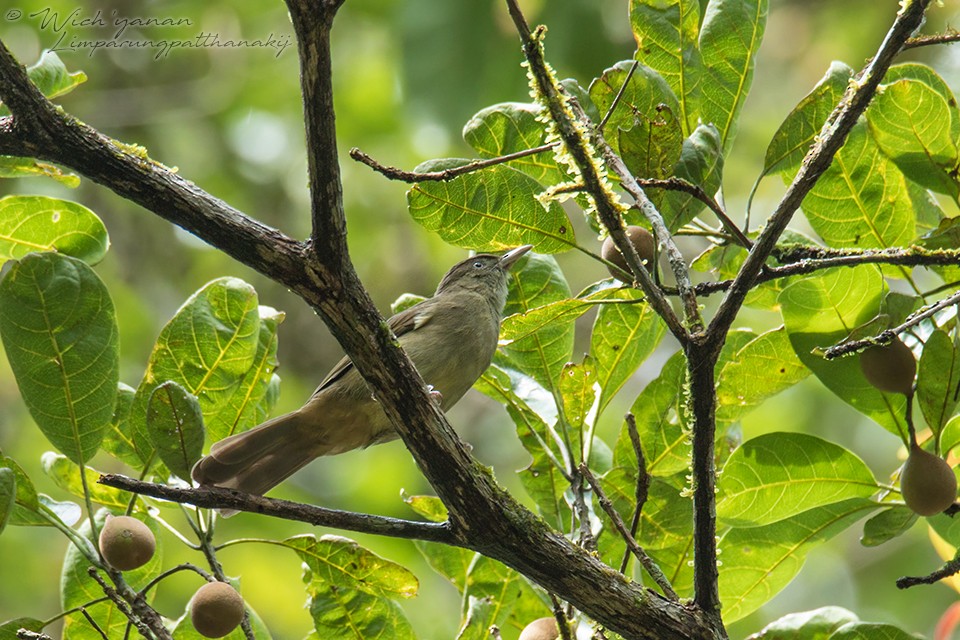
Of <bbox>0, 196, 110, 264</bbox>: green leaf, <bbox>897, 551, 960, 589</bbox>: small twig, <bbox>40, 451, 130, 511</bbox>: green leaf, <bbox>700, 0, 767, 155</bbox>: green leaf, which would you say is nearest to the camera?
<bbox>897, 551, 960, 589</bbox>: small twig

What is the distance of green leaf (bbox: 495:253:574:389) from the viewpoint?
9.74ft

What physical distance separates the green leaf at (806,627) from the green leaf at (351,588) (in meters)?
0.92

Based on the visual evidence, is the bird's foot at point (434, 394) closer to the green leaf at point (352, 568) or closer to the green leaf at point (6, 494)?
the green leaf at point (352, 568)

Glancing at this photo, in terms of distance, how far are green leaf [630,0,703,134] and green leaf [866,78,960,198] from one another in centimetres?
44

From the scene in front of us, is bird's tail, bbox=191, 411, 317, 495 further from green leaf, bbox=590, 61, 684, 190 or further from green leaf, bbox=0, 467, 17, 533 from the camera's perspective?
green leaf, bbox=590, 61, 684, 190

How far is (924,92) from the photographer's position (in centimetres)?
254

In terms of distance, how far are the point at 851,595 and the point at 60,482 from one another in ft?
27.4

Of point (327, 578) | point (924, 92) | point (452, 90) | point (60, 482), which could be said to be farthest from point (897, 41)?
point (452, 90)

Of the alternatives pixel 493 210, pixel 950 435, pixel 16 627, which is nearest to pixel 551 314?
pixel 493 210

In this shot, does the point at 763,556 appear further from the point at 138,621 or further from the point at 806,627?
the point at 138,621

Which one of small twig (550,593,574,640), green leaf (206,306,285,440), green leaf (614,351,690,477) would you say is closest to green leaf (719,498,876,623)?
green leaf (614,351,690,477)

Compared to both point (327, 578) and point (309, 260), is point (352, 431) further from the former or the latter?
point (309, 260)

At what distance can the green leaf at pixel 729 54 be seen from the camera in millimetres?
2592

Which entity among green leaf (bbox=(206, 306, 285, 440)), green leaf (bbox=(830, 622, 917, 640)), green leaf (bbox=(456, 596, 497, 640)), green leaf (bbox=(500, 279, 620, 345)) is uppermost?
green leaf (bbox=(206, 306, 285, 440))
